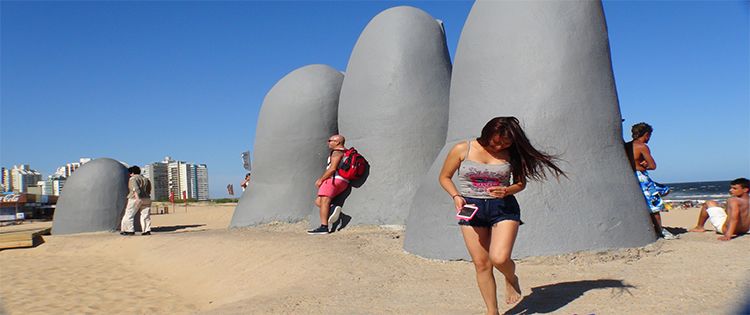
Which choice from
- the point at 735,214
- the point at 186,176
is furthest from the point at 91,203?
the point at 186,176

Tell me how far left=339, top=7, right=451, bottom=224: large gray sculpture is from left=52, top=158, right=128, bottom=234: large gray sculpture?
5402mm

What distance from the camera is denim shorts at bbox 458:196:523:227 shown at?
350 centimetres

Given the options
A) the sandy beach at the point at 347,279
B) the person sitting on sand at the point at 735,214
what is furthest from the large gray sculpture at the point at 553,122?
the person sitting on sand at the point at 735,214

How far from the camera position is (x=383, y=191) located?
8.42 metres

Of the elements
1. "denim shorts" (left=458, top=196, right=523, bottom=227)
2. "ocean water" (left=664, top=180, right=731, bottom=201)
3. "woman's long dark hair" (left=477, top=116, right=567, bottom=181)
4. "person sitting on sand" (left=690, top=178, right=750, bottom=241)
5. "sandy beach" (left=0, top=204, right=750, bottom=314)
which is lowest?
"ocean water" (left=664, top=180, right=731, bottom=201)

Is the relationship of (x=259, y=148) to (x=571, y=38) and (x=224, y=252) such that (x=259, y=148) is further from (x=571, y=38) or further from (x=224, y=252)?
(x=571, y=38)

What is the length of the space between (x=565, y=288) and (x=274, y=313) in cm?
219

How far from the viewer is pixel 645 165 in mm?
6188

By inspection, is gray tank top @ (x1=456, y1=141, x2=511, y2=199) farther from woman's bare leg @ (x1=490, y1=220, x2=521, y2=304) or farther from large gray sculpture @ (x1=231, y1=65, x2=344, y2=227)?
large gray sculpture @ (x1=231, y1=65, x2=344, y2=227)

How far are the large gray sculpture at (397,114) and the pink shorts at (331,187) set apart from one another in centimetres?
22

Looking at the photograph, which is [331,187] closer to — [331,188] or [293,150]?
[331,188]

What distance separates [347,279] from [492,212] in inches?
84.1

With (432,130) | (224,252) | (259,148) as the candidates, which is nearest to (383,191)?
(432,130)

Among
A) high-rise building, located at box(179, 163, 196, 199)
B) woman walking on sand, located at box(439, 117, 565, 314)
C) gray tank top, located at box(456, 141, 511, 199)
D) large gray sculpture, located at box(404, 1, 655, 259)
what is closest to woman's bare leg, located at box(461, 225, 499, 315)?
woman walking on sand, located at box(439, 117, 565, 314)
